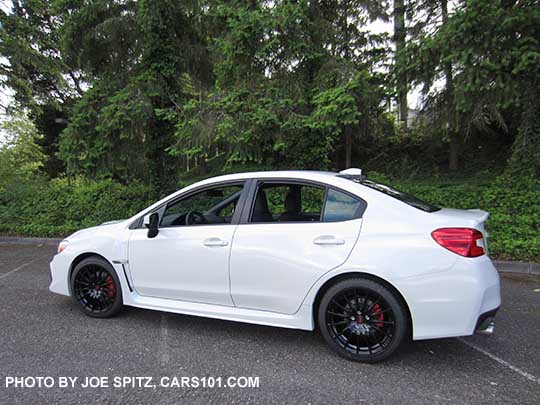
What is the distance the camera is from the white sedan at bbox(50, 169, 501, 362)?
264 cm

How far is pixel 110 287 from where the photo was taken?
3732mm

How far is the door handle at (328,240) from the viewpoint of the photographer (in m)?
2.86

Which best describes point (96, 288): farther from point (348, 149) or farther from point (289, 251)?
point (348, 149)

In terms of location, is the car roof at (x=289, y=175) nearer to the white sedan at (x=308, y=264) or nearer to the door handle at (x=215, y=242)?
the white sedan at (x=308, y=264)

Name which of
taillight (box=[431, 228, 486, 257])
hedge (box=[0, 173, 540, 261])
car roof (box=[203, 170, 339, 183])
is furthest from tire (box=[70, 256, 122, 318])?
hedge (box=[0, 173, 540, 261])

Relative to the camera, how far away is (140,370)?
2.75m

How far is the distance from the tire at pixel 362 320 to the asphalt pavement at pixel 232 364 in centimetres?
12

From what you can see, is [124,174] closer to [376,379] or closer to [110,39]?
[110,39]

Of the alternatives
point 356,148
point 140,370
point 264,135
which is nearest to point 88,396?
point 140,370

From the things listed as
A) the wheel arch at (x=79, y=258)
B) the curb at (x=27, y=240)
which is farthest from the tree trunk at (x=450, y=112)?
the curb at (x=27, y=240)

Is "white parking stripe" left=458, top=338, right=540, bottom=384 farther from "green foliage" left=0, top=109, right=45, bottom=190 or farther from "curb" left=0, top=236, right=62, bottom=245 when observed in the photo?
"green foliage" left=0, top=109, right=45, bottom=190

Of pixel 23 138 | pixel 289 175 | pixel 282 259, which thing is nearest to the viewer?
pixel 282 259

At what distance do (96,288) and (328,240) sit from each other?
267 centimetres

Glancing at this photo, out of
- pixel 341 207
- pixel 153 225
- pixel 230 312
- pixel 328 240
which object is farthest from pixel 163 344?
pixel 341 207
